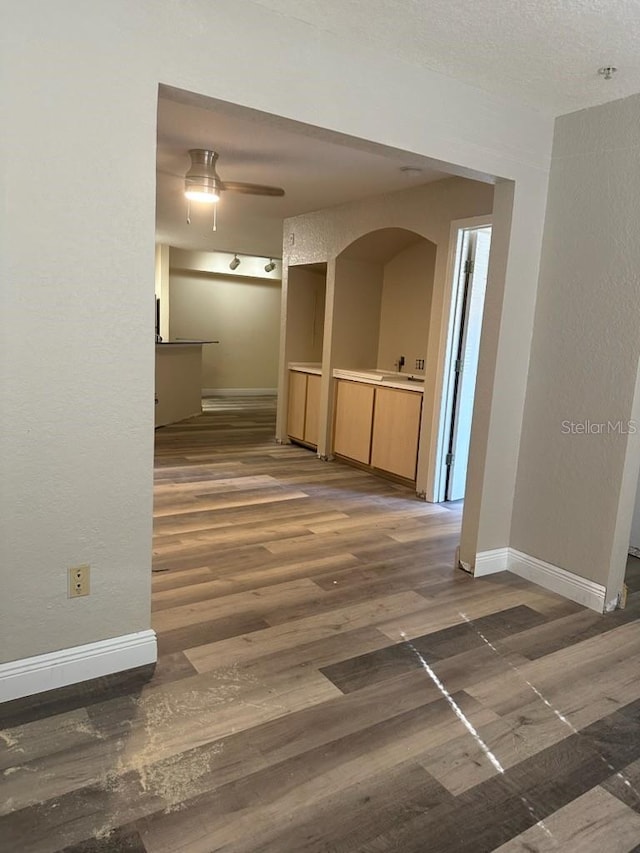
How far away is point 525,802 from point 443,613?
114 centimetres

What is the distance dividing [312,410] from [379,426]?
3.67ft

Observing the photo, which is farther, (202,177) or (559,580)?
(202,177)

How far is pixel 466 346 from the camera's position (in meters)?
4.57

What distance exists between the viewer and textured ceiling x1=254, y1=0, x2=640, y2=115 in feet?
6.64

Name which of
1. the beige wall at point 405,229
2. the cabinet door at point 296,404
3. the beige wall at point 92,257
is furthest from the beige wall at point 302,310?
the beige wall at point 92,257

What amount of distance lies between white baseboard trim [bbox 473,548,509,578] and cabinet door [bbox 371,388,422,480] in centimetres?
166

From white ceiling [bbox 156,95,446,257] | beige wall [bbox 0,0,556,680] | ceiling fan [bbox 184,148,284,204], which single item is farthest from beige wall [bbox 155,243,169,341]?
beige wall [bbox 0,0,556,680]

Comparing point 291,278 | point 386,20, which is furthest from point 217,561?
point 291,278

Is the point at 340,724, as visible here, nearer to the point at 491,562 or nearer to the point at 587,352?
the point at 491,562

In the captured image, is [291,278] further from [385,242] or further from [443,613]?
[443,613]

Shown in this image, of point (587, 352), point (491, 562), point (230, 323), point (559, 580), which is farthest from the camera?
point (230, 323)

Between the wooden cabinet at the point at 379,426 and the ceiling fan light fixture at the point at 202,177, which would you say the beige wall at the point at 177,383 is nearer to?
the wooden cabinet at the point at 379,426

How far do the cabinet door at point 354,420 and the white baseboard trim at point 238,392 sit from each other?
5.44 meters

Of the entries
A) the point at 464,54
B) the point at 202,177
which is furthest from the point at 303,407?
the point at 464,54
